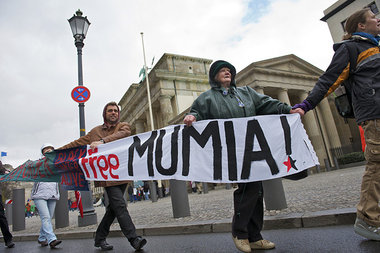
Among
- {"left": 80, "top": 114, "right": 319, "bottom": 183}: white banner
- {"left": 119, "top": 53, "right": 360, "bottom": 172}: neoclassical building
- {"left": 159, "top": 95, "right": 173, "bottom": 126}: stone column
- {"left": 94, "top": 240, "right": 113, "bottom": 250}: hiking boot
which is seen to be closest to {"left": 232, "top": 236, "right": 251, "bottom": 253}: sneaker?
{"left": 80, "top": 114, "right": 319, "bottom": 183}: white banner

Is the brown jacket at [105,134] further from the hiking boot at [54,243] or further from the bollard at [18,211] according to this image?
the bollard at [18,211]

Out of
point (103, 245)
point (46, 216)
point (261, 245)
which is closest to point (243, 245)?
point (261, 245)

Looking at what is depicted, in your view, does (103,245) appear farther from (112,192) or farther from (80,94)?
(80,94)

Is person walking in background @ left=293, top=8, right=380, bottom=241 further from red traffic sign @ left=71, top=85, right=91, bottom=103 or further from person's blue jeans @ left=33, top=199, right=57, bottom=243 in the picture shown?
red traffic sign @ left=71, top=85, right=91, bottom=103

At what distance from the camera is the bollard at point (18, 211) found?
33.8 ft

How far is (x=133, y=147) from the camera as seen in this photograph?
414cm

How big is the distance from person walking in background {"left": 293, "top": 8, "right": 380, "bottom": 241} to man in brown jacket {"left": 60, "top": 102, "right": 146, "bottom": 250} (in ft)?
8.75

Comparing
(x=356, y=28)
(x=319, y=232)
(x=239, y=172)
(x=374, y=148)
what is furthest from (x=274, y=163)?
(x=356, y=28)

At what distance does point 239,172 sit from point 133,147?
1726 millimetres

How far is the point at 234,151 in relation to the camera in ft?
10.8

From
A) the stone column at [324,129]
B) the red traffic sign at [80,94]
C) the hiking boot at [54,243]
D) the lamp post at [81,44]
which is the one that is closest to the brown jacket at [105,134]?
the hiking boot at [54,243]

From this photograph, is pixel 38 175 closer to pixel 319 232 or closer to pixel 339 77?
pixel 319 232

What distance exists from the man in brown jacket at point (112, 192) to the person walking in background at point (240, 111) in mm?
1517

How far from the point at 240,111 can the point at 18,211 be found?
1052cm
